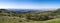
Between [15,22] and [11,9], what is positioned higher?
[11,9]

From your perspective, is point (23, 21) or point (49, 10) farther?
point (49, 10)

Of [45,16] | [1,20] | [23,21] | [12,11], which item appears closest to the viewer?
[1,20]

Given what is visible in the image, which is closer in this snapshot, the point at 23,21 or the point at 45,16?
the point at 23,21

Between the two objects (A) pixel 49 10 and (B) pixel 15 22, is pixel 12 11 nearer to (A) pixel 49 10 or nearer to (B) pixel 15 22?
(B) pixel 15 22

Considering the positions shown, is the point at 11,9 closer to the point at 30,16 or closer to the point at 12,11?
the point at 12,11

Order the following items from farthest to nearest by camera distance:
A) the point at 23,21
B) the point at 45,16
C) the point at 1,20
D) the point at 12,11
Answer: the point at 12,11, the point at 45,16, the point at 23,21, the point at 1,20

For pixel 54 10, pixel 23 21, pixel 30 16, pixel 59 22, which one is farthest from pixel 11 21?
pixel 54 10

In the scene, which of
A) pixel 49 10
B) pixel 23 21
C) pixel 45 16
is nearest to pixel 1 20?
pixel 23 21

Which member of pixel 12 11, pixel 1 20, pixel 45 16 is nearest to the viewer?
pixel 1 20

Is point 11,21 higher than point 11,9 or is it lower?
lower
